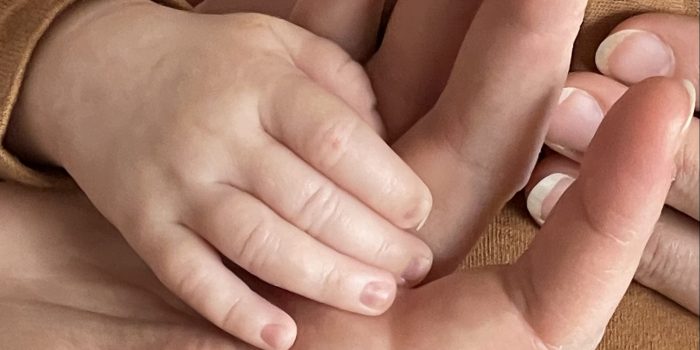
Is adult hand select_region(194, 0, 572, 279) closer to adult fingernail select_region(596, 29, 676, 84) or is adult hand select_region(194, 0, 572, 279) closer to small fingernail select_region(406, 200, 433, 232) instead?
small fingernail select_region(406, 200, 433, 232)

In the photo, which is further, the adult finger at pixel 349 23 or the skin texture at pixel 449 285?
the adult finger at pixel 349 23

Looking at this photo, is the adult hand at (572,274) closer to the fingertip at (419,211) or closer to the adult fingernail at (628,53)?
the fingertip at (419,211)

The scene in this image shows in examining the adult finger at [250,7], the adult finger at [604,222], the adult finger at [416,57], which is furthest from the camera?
the adult finger at [250,7]

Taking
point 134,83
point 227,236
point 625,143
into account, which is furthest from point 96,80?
point 625,143

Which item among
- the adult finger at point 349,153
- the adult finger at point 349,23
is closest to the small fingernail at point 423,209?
the adult finger at point 349,153

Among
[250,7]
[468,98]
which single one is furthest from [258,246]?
[250,7]

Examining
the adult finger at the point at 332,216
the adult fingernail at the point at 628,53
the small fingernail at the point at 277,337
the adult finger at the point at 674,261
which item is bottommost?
the adult finger at the point at 674,261
